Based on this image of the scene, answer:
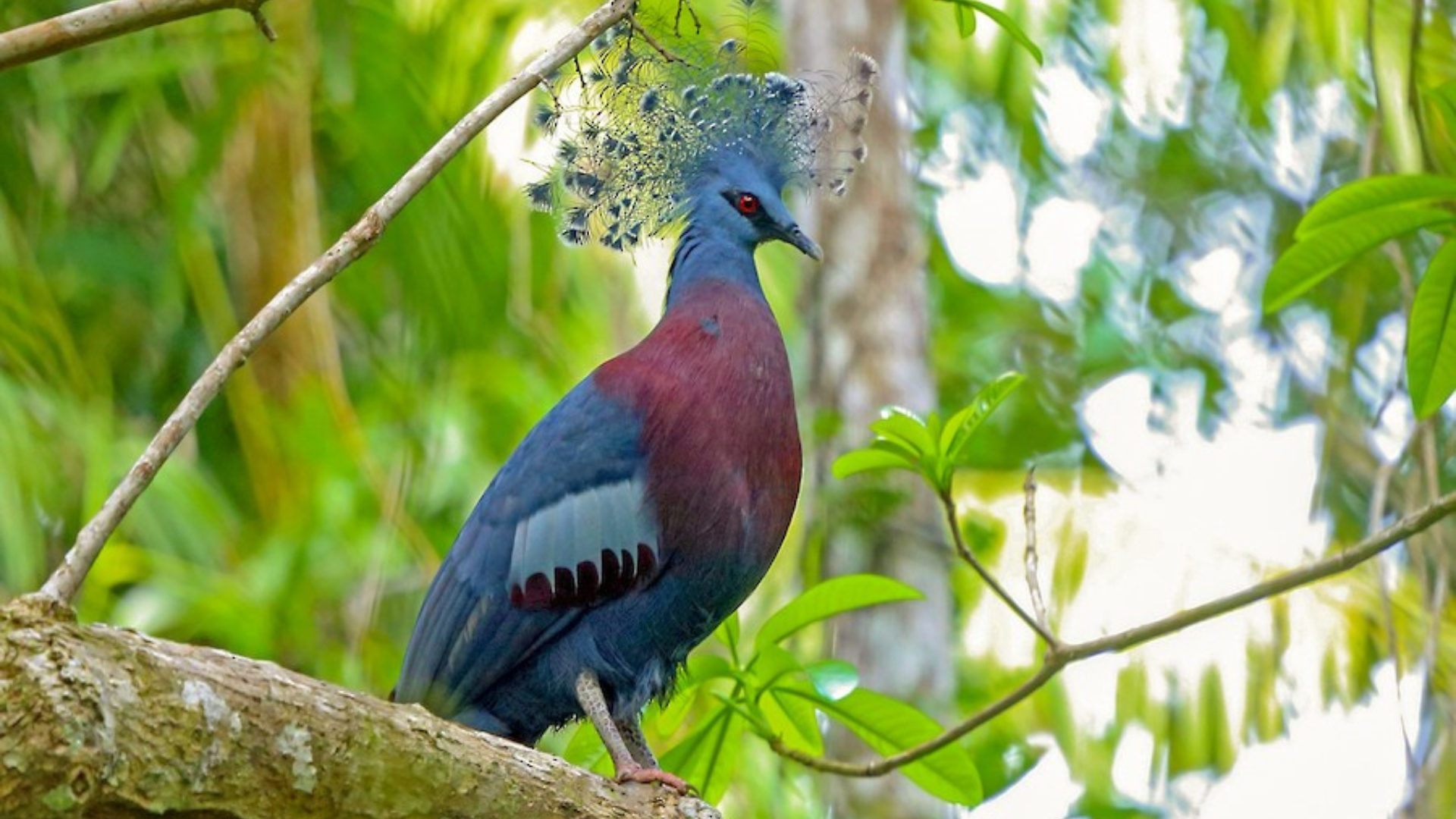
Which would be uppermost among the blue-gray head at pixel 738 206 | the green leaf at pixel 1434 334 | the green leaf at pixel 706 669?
the blue-gray head at pixel 738 206

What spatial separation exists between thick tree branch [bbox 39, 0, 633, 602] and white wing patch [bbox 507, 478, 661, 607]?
0.78 meters

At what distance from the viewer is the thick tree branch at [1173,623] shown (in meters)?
2.17

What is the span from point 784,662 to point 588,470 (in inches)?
16.9

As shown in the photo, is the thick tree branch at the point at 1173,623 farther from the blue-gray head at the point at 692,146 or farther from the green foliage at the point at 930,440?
the blue-gray head at the point at 692,146

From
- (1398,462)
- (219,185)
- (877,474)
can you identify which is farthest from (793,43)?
(219,185)

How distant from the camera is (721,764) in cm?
279

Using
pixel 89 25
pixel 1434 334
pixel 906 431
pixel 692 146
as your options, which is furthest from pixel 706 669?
pixel 89 25

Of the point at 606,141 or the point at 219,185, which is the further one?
the point at 219,185

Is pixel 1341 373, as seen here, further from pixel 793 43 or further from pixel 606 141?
pixel 606 141

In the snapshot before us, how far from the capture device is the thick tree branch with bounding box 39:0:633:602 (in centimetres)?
149

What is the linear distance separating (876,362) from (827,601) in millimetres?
1676

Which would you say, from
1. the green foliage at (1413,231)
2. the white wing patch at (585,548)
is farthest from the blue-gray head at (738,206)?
the green foliage at (1413,231)

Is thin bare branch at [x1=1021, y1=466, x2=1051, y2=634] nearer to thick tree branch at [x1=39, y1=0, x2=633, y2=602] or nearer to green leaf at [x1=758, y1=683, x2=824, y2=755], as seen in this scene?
green leaf at [x1=758, y1=683, x2=824, y2=755]

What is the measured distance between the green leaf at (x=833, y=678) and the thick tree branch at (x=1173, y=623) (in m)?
0.14
